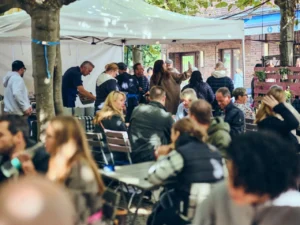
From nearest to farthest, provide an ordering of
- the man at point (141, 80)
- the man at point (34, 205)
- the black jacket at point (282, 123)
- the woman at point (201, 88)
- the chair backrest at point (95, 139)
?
the man at point (34, 205) < the black jacket at point (282, 123) < the chair backrest at point (95, 139) < the woman at point (201, 88) < the man at point (141, 80)

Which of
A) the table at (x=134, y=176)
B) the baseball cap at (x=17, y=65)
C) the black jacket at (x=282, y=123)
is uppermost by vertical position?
the baseball cap at (x=17, y=65)

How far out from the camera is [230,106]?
24.4 ft

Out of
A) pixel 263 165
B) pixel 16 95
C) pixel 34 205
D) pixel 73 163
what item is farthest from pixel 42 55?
pixel 34 205

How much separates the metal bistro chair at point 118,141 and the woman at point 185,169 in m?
2.25

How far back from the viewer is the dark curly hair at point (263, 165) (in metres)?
2.42

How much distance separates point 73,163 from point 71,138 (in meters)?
0.23

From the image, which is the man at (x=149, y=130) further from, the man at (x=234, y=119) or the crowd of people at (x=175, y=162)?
the man at (x=234, y=119)

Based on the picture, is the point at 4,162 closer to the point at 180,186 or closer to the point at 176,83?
the point at 180,186

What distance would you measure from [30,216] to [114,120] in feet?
21.4

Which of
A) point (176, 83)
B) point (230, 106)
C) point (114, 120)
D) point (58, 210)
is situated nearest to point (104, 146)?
point (114, 120)

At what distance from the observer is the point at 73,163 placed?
3.82 m

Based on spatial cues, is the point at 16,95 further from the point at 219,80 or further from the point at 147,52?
the point at 147,52

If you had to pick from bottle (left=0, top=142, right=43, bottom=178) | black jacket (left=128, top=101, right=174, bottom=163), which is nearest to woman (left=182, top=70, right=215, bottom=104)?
black jacket (left=128, top=101, right=174, bottom=163)

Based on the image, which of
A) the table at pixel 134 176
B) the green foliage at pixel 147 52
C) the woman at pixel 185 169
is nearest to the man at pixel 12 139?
the woman at pixel 185 169
